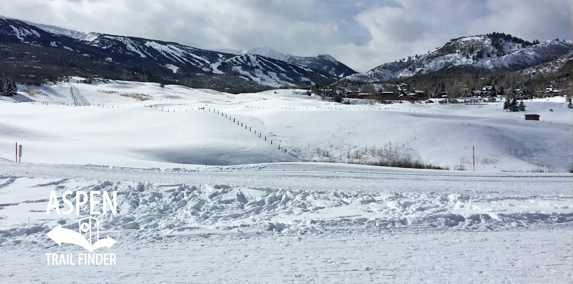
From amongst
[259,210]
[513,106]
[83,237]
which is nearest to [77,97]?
[83,237]

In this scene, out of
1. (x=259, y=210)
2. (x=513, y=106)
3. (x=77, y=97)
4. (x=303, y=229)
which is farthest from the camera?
(x=77, y=97)

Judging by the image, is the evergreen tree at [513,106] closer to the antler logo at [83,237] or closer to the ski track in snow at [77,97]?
the antler logo at [83,237]

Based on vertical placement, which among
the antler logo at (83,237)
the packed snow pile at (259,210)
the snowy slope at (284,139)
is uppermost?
the snowy slope at (284,139)

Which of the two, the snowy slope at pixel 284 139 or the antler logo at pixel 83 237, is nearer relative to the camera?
the antler logo at pixel 83 237

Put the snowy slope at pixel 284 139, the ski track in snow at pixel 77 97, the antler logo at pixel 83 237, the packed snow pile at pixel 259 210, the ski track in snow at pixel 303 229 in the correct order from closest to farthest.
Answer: the ski track in snow at pixel 303 229
the antler logo at pixel 83 237
the packed snow pile at pixel 259 210
the snowy slope at pixel 284 139
the ski track in snow at pixel 77 97

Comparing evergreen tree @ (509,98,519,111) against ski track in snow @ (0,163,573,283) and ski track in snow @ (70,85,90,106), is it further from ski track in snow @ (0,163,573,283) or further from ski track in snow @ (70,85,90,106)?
ski track in snow @ (70,85,90,106)

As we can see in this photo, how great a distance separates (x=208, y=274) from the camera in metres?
5.63

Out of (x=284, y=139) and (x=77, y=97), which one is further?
(x=77, y=97)

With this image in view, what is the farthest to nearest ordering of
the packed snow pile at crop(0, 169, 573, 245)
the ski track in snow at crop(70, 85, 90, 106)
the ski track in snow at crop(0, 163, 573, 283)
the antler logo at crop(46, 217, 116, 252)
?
the ski track in snow at crop(70, 85, 90, 106), the packed snow pile at crop(0, 169, 573, 245), the antler logo at crop(46, 217, 116, 252), the ski track in snow at crop(0, 163, 573, 283)

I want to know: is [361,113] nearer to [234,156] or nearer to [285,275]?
[234,156]

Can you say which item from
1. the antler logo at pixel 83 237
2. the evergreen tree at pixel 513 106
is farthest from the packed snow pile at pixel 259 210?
the evergreen tree at pixel 513 106

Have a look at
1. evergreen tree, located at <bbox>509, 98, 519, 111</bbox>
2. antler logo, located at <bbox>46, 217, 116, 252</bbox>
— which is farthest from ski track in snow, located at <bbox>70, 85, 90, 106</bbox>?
evergreen tree, located at <bbox>509, 98, 519, 111</bbox>

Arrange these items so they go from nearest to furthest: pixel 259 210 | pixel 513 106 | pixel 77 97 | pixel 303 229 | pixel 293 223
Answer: pixel 303 229 → pixel 293 223 → pixel 259 210 → pixel 513 106 → pixel 77 97

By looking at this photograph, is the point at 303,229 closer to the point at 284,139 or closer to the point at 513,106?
the point at 284,139
